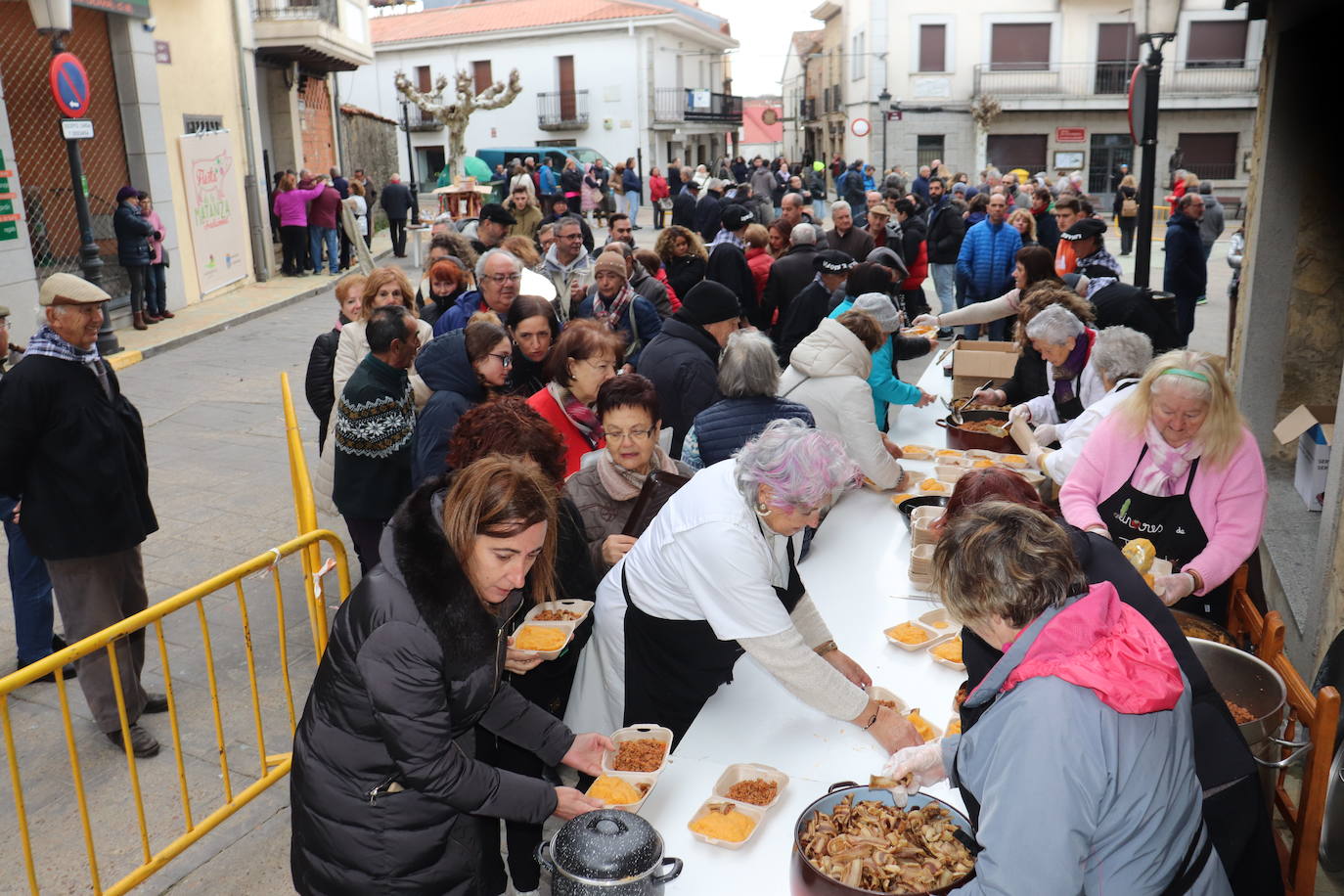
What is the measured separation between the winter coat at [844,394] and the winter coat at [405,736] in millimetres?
2507

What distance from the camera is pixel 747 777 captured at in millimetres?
2826

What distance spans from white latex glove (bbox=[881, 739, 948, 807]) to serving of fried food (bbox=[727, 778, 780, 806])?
30 centimetres

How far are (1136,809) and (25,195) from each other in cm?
1380

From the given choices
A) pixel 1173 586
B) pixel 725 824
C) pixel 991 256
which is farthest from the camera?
pixel 991 256

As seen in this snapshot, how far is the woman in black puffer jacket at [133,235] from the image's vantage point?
40.1 feet

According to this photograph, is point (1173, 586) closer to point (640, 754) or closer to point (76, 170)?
point (640, 754)

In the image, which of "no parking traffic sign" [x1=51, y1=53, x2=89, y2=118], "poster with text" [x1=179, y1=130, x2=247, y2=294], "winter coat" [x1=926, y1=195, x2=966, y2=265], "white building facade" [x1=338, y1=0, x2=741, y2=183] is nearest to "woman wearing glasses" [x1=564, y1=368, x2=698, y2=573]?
"no parking traffic sign" [x1=51, y1=53, x2=89, y2=118]

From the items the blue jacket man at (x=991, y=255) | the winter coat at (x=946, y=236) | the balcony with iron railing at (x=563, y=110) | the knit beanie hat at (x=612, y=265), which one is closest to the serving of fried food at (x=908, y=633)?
the knit beanie hat at (x=612, y=265)

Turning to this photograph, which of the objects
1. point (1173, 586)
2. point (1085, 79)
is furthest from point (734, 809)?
point (1085, 79)

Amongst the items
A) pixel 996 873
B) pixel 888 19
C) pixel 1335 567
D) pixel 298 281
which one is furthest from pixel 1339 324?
pixel 888 19

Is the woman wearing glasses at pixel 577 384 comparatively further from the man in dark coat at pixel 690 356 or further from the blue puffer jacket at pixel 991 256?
the blue puffer jacket at pixel 991 256

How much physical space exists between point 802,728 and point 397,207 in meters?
18.8

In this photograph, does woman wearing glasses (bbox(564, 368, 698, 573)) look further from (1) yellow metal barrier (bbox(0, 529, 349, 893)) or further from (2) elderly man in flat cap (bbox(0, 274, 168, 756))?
(2) elderly man in flat cap (bbox(0, 274, 168, 756))

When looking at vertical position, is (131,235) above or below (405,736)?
above
